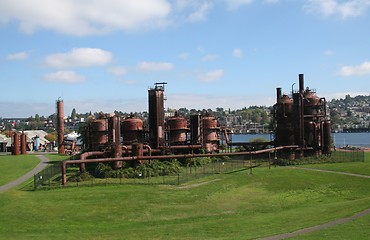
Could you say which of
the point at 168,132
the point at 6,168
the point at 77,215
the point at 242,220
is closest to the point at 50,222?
the point at 77,215

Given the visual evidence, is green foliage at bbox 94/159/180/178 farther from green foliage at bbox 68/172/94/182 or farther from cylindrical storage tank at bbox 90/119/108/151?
cylindrical storage tank at bbox 90/119/108/151

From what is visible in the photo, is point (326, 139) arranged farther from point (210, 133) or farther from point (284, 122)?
point (210, 133)

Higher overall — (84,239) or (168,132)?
(168,132)

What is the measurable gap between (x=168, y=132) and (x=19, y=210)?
142 feet

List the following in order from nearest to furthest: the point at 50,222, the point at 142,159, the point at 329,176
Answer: the point at 50,222 → the point at 329,176 → the point at 142,159

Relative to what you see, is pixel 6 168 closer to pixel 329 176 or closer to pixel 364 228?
pixel 329 176

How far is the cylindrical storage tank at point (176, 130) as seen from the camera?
77.3m

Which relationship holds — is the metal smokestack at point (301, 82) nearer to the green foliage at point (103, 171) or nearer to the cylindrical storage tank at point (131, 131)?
the cylindrical storage tank at point (131, 131)

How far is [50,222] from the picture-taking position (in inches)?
1248

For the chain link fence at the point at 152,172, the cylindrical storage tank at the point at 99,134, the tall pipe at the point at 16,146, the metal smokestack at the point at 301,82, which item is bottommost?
the chain link fence at the point at 152,172

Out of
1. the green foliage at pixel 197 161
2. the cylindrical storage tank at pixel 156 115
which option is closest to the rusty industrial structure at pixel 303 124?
the green foliage at pixel 197 161

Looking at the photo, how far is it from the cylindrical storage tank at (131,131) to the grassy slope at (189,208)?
24.8 meters

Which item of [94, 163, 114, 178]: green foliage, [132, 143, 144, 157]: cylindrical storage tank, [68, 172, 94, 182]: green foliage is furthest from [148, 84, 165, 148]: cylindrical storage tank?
[68, 172, 94, 182]: green foliage

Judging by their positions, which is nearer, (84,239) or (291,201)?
(84,239)
